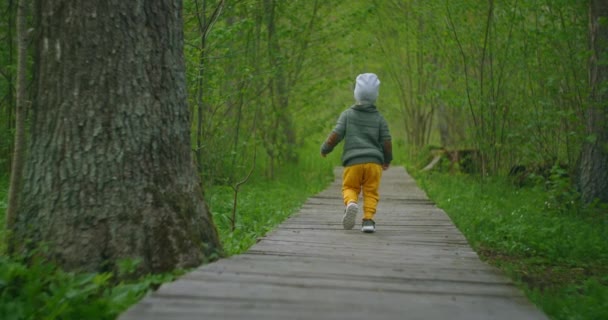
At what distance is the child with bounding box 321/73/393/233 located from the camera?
606 cm

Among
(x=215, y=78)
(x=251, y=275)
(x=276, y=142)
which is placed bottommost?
(x=251, y=275)

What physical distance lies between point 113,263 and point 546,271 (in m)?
3.77

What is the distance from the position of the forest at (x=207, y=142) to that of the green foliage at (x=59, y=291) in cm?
1

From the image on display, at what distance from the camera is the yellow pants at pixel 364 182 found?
605 centimetres

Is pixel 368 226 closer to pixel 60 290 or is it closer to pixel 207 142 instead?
pixel 207 142

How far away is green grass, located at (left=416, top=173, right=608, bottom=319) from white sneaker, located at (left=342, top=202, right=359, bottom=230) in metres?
1.28

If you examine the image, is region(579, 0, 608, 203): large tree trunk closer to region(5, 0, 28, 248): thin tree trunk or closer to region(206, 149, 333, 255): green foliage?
region(206, 149, 333, 255): green foliage

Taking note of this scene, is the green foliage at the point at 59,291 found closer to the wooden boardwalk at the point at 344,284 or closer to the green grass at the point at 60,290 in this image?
the green grass at the point at 60,290

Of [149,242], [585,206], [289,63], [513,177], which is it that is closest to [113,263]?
[149,242]

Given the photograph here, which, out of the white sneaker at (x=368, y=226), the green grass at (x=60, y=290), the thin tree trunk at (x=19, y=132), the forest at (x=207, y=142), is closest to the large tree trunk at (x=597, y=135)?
the forest at (x=207, y=142)

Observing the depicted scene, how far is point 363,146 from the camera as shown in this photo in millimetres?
6082

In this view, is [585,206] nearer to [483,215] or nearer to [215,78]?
[483,215]

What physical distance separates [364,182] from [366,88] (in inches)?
36.4

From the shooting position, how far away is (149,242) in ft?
12.5
